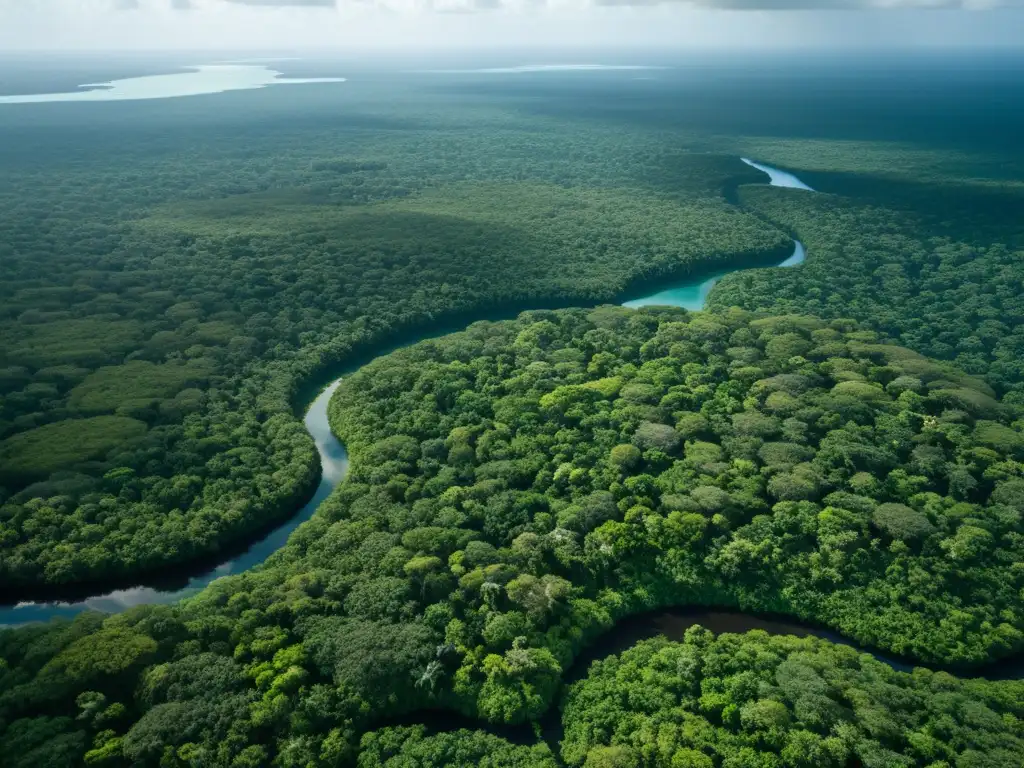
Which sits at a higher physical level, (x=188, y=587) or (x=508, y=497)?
(x=508, y=497)

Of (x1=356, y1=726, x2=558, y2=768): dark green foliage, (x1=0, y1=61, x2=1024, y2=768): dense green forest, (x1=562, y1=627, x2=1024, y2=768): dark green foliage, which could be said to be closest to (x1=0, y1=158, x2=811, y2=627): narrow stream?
(x1=0, y1=61, x2=1024, y2=768): dense green forest

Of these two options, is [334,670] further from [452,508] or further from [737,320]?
[737,320]

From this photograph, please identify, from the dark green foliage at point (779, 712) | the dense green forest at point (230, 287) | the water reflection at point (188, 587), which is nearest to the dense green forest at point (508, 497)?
the dark green foliage at point (779, 712)

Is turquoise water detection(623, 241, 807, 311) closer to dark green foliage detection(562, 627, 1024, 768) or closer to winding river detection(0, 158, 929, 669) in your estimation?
winding river detection(0, 158, 929, 669)

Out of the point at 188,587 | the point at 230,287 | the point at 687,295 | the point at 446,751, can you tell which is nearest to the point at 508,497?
the point at 446,751

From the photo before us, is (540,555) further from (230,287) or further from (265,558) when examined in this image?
(230,287)

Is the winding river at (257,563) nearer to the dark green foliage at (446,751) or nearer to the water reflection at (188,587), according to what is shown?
the water reflection at (188,587)
